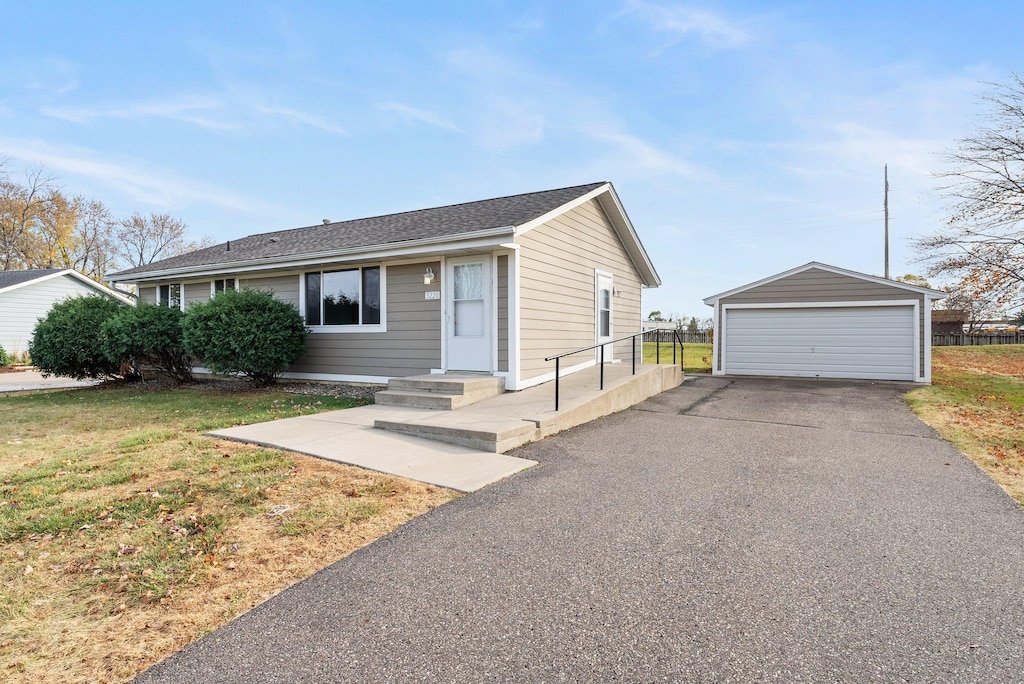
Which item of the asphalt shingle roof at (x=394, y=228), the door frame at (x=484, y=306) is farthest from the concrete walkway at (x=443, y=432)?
the asphalt shingle roof at (x=394, y=228)

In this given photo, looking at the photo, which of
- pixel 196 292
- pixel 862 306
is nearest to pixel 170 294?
pixel 196 292

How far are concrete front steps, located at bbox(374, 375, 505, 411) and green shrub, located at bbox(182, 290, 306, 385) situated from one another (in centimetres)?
327

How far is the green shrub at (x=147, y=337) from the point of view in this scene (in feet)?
36.4

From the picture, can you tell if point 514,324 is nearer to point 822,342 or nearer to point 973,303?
point 822,342

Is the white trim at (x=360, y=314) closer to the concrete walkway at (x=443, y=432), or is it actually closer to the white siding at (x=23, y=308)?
the concrete walkway at (x=443, y=432)

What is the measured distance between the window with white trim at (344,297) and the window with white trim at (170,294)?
4909mm

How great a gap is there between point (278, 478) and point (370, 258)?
626 cm

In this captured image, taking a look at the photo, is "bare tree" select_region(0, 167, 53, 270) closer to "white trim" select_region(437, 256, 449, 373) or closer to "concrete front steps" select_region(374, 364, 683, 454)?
"white trim" select_region(437, 256, 449, 373)

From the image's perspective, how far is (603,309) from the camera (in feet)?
39.9

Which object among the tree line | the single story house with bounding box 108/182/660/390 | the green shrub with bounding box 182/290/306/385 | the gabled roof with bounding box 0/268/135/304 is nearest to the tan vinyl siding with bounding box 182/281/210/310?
the single story house with bounding box 108/182/660/390

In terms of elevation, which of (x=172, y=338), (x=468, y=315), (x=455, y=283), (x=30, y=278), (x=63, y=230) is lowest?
(x=172, y=338)

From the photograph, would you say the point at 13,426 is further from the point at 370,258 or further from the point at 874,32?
the point at 874,32

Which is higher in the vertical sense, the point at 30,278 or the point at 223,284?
the point at 30,278

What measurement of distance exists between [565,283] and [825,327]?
8347 mm
